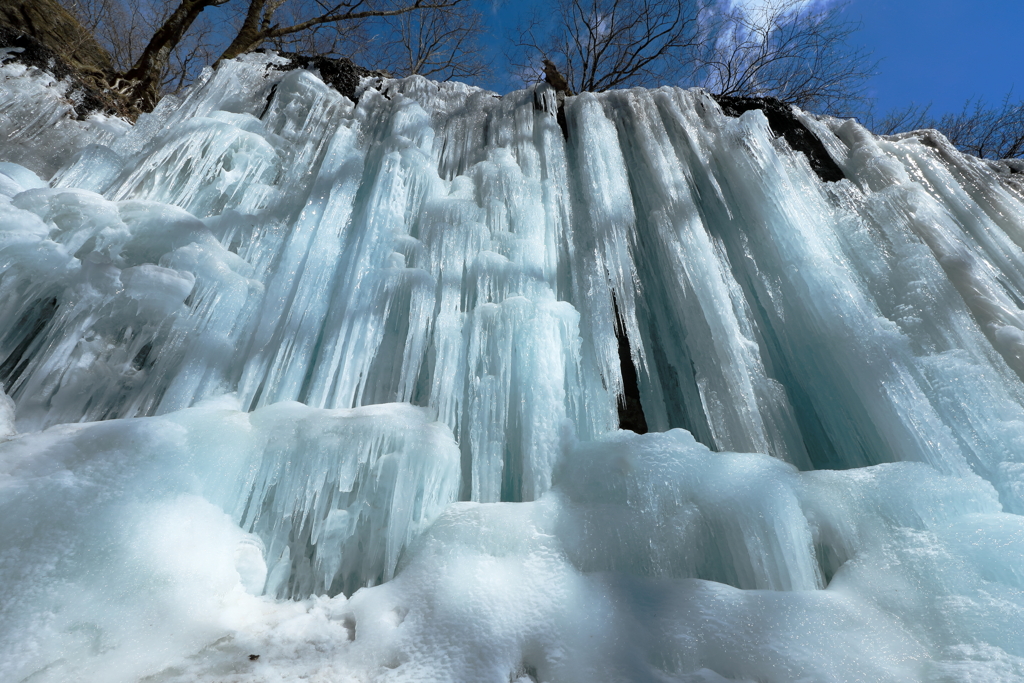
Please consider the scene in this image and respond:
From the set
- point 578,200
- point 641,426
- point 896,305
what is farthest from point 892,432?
point 578,200

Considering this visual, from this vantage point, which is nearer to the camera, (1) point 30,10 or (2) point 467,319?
(2) point 467,319

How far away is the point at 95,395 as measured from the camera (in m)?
2.04

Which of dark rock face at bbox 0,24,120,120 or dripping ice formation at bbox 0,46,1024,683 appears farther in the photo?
dark rock face at bbox 0,24,120,120

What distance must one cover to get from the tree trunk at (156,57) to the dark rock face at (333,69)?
7.77ft

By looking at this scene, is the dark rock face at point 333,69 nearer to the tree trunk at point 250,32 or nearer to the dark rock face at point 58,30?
the dark rock face at point 58,30

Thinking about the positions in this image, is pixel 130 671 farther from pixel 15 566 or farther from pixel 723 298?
pixel 723 298

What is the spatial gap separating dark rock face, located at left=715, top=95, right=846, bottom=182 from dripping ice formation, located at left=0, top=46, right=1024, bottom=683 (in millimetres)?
172

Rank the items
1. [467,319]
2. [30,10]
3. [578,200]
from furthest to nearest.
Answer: [30,10] → [578,200] → [467,319]

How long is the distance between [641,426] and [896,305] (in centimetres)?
150

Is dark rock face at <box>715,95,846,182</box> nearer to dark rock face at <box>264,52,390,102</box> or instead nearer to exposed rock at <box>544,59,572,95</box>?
exposed rock at <box>544,59,572,95</box>

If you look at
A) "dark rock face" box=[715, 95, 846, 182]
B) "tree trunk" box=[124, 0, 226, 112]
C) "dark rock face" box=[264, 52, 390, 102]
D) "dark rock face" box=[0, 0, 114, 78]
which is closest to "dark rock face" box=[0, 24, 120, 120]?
"dark rock face" box=[0, 0, 114, 78]

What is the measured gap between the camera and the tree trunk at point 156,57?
5.13 metres

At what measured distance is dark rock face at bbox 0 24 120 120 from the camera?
365 centimetres

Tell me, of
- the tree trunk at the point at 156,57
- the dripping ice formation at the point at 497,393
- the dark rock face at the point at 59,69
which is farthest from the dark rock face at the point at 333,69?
the tree trunk at the point at 156,57
